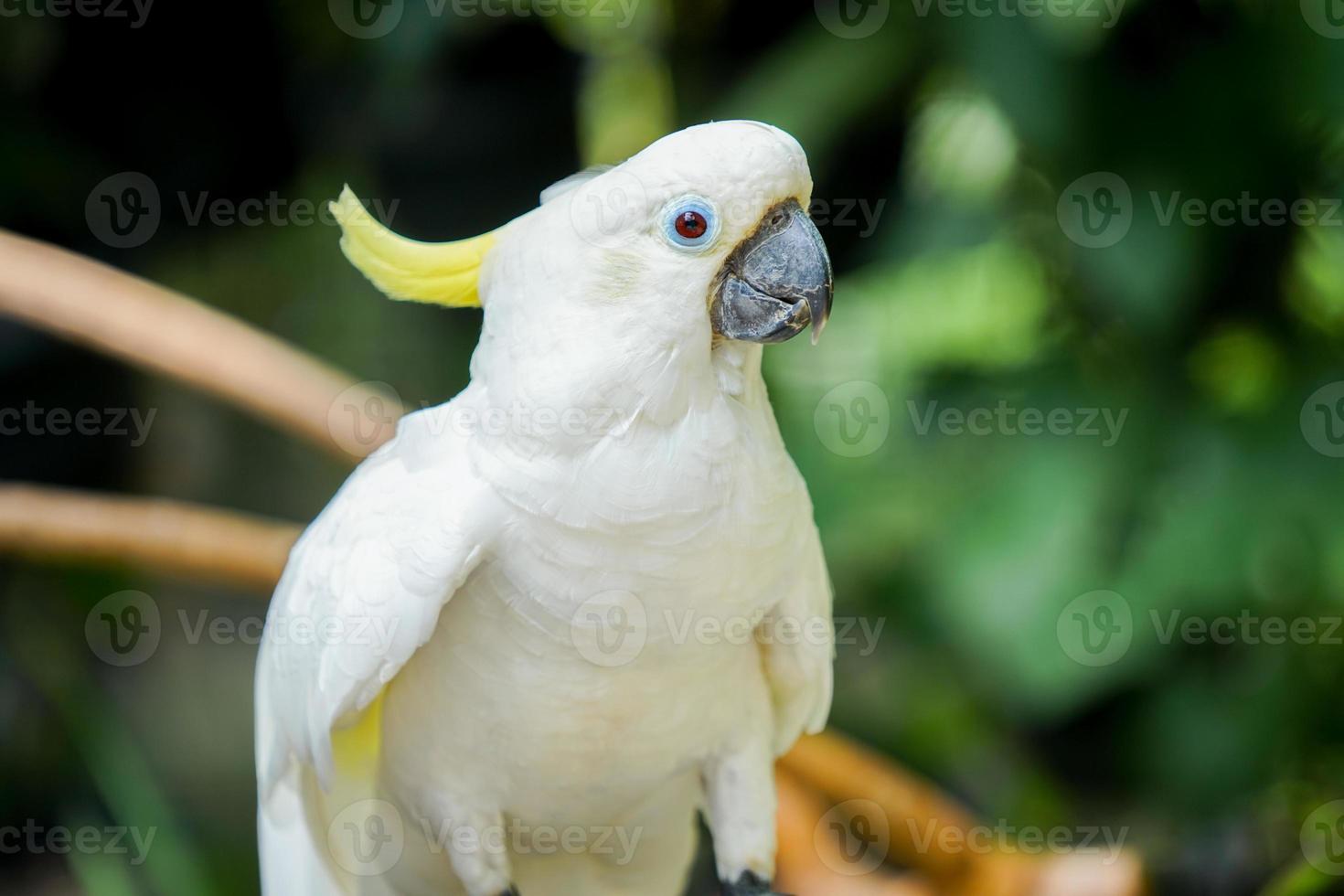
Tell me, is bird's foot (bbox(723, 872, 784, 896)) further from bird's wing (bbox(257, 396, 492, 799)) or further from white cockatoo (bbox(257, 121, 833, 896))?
bird's wing (bbox(257, 396, 492, 799))

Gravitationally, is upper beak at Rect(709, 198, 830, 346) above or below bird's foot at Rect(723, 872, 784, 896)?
above

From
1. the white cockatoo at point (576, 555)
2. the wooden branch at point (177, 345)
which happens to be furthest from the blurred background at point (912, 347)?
the white cockatoo at point (576, 555)

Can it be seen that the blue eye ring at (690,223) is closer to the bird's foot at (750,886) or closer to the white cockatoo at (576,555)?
the white cockatoo at (576,555)

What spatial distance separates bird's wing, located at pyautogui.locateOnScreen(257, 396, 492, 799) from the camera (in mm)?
1394

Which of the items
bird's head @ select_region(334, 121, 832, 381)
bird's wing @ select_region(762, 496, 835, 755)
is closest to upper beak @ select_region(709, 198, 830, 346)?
bird's head @ select_region(334, 121, 832, 381)

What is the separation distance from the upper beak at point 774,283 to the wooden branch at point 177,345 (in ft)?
4.17

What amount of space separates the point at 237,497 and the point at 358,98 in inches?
50.7

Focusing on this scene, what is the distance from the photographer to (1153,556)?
2873 mm

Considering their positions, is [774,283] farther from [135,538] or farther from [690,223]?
[135,538]

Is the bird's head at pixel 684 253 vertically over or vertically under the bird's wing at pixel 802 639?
over

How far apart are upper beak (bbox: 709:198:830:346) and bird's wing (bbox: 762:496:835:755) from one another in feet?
0.82

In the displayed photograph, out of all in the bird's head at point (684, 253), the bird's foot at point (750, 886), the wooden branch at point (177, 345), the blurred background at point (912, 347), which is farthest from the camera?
the blurred background at point (912, 347)

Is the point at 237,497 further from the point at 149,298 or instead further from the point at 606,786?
the point at 606,786

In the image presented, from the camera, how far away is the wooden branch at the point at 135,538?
246 centimetres
